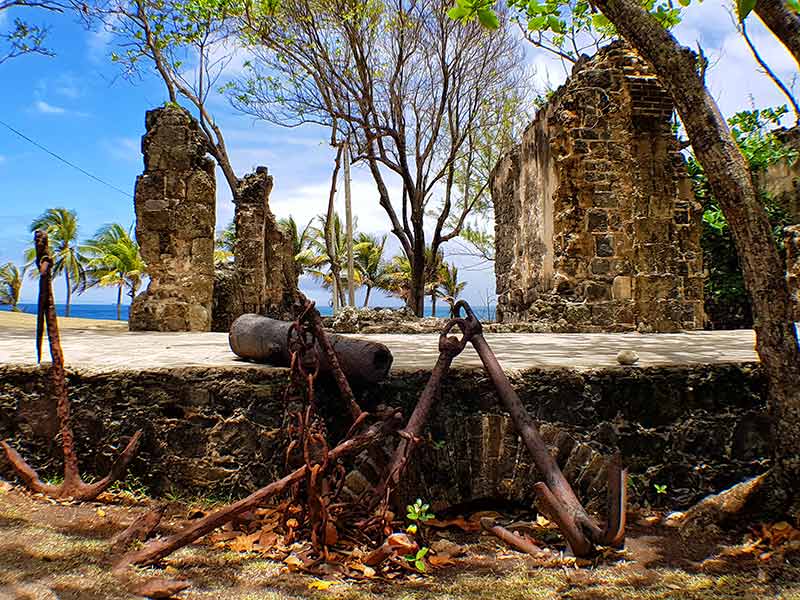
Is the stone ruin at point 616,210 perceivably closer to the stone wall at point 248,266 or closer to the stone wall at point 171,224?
the stone wall at point 171,224

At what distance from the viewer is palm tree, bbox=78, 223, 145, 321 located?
103 feet

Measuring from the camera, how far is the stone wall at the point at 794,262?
7.91 metres

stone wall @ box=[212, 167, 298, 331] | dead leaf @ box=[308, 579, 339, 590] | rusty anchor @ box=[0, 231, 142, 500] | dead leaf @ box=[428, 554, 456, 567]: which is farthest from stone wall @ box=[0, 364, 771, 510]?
stone wall @ box=[212, 167, 298, 331]

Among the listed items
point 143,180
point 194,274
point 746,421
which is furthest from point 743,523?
point 143,180

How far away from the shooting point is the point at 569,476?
3082mm

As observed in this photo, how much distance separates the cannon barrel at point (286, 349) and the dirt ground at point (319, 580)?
856 millimetres

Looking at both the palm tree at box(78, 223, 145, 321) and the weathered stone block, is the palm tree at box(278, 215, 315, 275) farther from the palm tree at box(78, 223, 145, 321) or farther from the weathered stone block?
the weathered stone block

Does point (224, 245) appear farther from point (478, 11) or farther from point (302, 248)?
point (478, 11)

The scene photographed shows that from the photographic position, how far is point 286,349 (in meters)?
3.07

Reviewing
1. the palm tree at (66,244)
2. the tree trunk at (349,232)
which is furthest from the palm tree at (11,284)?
the tree trunk at (349,232)

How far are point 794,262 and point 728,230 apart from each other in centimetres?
492

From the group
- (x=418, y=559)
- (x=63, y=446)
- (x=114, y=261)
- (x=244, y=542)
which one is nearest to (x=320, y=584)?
(x=418, y=559)

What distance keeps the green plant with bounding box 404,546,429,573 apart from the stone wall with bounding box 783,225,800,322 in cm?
718

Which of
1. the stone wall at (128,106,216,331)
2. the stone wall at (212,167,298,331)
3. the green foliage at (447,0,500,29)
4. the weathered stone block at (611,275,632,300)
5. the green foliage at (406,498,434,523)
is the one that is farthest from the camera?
the stone wall at (212,167,298,331)
